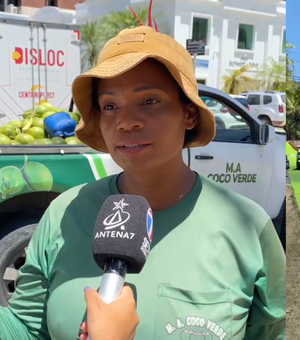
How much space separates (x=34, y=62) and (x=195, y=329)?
4582mm

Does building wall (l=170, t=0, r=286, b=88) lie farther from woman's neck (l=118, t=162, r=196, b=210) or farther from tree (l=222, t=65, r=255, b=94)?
woman's neck (l=118, t=162, r=196, b=210)

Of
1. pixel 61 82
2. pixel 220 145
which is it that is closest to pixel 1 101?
pixel 61 82

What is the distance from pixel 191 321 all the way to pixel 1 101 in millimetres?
4237

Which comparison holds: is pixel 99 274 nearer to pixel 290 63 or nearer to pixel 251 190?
pixel 290 63

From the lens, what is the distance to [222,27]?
3723mm

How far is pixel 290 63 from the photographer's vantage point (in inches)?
52.2

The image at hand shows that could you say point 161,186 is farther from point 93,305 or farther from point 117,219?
point 93,305

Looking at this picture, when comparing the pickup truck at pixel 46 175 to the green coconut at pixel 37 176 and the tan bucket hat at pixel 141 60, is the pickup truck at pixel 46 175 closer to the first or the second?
the green coconut at pixel 37 176

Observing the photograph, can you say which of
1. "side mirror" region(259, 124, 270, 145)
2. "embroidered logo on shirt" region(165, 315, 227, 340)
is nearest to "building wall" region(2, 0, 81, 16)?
"side mirror" region(259, 124, 270, 145)

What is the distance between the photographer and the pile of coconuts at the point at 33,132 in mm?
3479

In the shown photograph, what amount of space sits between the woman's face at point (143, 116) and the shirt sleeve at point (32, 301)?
0.33 metres

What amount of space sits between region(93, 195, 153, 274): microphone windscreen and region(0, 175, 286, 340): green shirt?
6.7 inches

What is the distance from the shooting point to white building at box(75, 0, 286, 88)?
10.0 feet

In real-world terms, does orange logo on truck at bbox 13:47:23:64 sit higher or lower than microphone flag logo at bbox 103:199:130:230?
higher
